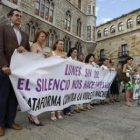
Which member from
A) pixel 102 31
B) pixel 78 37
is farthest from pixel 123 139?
pixel 102 31

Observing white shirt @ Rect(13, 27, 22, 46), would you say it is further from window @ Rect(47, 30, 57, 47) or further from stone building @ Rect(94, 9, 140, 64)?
stone building @ Rect(94, 9, 140, 64)

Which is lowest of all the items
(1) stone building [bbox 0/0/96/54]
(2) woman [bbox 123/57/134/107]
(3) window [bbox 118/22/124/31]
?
(2) woman [bbox 123/57/134/107]

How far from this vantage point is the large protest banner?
8.07 ft

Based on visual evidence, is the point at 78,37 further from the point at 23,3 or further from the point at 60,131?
the point at 60,131

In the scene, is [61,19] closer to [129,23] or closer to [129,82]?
[129,82]

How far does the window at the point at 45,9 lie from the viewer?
13.6 meters

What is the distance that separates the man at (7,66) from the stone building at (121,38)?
884 inches

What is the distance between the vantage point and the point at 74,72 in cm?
358

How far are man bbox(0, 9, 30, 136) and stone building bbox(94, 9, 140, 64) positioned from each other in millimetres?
22442

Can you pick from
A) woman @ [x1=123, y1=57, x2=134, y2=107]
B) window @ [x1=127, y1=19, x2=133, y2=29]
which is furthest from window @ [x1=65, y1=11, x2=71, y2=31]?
window @ [x1=127, y1=19, x2=133, y2=29]

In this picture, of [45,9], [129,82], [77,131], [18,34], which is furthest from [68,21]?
[77,131]

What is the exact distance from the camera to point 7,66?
2355mm

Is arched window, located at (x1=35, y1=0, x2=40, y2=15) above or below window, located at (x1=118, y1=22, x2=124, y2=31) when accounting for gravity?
below

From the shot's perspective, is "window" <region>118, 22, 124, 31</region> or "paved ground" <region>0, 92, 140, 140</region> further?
"window" <region>118, 22, 124, 31</region>
